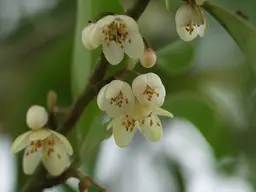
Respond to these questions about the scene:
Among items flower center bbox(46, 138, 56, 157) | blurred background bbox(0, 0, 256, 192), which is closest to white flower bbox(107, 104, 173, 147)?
flower center bbox(46, 138, 56, 157)

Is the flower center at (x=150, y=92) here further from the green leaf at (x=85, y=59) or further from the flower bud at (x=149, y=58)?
the green leaf at (x=85, y=59)

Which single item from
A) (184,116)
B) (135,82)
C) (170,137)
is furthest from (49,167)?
(170,137)

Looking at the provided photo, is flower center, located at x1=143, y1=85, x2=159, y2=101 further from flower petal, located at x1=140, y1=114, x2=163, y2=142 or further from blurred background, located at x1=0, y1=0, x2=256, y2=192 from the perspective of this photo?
blurred background, located at x1=0, y1=0, x2=256, y2=192

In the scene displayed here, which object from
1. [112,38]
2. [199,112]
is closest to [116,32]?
[112,38]

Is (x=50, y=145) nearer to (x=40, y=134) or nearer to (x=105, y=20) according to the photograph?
(x=40, y=134)

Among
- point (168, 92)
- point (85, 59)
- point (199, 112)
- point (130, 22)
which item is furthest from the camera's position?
point (168, 92)

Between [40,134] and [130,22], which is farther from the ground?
[130,22]
